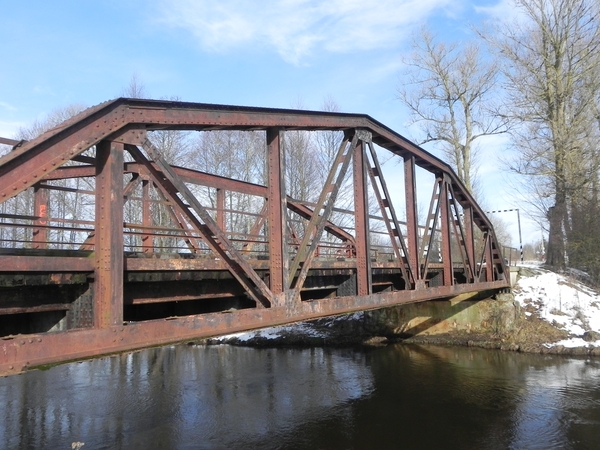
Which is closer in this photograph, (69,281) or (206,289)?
(69,281)

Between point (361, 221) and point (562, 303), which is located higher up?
point (361, 221)

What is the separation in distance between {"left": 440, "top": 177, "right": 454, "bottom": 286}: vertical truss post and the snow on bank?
7.55m

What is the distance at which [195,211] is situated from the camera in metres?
5.23

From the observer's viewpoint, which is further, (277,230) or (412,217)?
(412,217)

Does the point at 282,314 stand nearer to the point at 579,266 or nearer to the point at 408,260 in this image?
the point at 408,260

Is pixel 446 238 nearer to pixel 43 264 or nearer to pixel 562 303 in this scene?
pixel 562 303

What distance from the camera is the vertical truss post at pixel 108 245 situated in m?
4.66

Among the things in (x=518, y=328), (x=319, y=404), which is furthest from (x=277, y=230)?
(x=518, y=328)

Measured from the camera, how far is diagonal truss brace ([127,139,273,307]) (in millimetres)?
5094

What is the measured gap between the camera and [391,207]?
9.36 metres

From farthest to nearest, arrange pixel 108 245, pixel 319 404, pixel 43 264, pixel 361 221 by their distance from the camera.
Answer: pixel 319 404, pixel 361 221, pixel 108 245, pixel 43 264

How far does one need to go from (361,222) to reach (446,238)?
5234 millimetres

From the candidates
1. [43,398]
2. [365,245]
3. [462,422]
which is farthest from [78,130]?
[43,398]

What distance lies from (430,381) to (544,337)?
647cm
